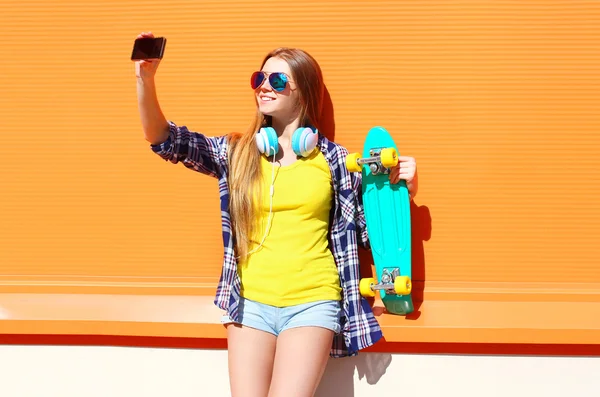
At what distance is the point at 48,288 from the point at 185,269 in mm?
595

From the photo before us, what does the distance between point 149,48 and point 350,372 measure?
143 cm

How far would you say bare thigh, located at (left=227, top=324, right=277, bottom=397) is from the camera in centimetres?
228

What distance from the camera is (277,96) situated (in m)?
2.46

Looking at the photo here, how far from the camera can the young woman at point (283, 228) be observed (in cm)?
229

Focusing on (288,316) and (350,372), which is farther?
(350,372)

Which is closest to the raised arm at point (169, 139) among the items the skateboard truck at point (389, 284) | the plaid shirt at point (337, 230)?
the plaid shirt at point (337, 230)

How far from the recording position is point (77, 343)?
2693 mm

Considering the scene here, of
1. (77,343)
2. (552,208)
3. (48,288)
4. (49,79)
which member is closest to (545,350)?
(552,208)

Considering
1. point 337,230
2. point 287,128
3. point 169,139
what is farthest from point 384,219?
point 169,139

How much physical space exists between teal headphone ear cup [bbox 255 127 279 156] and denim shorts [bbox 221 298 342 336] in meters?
0.55

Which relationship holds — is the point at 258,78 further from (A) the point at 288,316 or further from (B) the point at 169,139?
(A) the point at 288,316

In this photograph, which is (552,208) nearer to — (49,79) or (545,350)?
(545,350)

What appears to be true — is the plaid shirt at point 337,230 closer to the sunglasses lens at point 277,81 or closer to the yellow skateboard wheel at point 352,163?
the yellow skateboard wheel at point 352,163

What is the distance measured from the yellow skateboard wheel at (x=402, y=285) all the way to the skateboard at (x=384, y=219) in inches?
1.4
